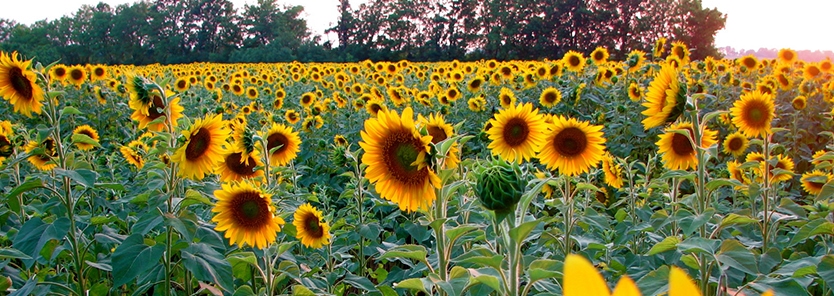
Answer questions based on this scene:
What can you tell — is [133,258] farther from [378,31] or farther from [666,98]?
[378,31]

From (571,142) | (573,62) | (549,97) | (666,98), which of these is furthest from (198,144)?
(573,62)

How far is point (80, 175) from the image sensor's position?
2.06m

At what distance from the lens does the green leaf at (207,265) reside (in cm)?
193

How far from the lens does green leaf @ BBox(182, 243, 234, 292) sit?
193 cm

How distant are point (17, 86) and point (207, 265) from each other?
1.46 meters

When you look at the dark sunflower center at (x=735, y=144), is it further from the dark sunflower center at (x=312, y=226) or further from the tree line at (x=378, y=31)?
the tree line at (x=378, y=31)

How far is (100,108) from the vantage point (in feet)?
28.7

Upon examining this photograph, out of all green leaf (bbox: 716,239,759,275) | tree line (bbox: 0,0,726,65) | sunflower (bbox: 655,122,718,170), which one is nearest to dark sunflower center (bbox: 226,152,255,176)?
sunflower (bbox: 655,122,718,170)

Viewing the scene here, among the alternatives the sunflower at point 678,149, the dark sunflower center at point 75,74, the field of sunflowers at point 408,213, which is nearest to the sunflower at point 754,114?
the field of sunflowers at point 408,213

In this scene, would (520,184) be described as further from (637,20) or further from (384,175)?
(637,20)

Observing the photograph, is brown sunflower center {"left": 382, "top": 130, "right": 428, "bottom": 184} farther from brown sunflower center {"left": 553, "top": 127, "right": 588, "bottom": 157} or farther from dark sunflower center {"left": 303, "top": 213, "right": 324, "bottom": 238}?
brown sunflower center {"left": 553, "top": 127, "right": 588, "bottom": 157}

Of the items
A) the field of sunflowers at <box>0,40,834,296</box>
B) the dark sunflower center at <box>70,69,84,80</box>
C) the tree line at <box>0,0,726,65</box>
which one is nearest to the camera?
the field of sunflowers at <box>0,40,834,296</box>

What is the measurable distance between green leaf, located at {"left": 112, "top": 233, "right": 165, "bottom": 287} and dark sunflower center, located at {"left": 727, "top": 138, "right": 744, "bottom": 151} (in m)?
3.95

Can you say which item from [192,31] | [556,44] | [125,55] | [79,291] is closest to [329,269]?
[79,291]
